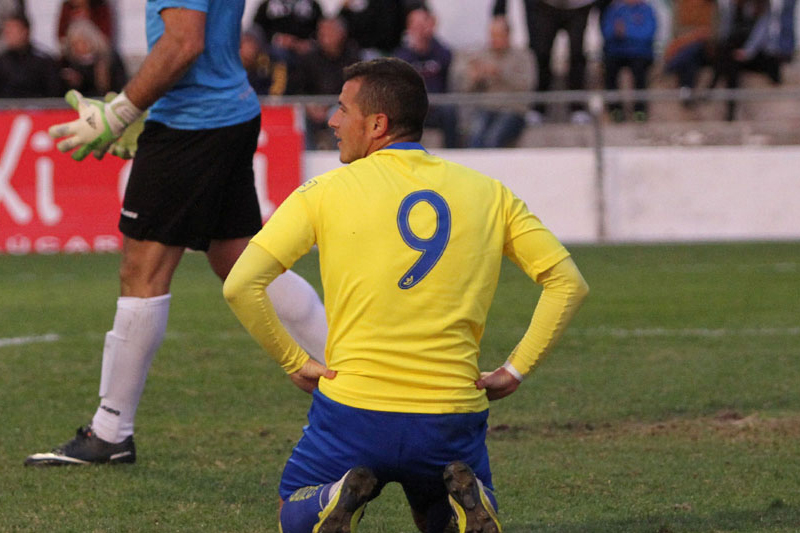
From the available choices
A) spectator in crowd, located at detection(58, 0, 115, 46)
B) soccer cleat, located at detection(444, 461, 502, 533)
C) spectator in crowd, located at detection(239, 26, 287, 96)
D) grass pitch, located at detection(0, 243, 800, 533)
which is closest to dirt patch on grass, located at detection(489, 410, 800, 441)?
grass pitch, located at detection(0, 243, 800, 533)

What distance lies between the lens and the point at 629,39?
15.1 m

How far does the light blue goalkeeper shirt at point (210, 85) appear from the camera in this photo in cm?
470

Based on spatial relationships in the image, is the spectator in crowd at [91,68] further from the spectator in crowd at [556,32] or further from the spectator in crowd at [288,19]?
the spectator in crowd at [556,32]

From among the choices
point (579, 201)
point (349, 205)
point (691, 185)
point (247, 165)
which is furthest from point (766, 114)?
point (349, 205)

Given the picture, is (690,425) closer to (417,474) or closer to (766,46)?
(417,474)

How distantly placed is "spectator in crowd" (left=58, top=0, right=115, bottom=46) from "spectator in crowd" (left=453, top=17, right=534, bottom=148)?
468 centimetres

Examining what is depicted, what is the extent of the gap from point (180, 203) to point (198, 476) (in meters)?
0.96

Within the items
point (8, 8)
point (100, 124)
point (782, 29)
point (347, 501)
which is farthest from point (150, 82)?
point (8, 8)

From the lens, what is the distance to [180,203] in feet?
15.2

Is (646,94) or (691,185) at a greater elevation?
(646,94)

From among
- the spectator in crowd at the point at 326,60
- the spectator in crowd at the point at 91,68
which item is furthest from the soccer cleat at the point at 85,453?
the spectator in crowd at the point at 91,68

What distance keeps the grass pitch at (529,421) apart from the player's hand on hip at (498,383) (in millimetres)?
720

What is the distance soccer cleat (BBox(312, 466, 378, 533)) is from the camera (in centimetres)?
290

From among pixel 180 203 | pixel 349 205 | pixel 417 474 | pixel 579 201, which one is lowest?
pixel 579 201
